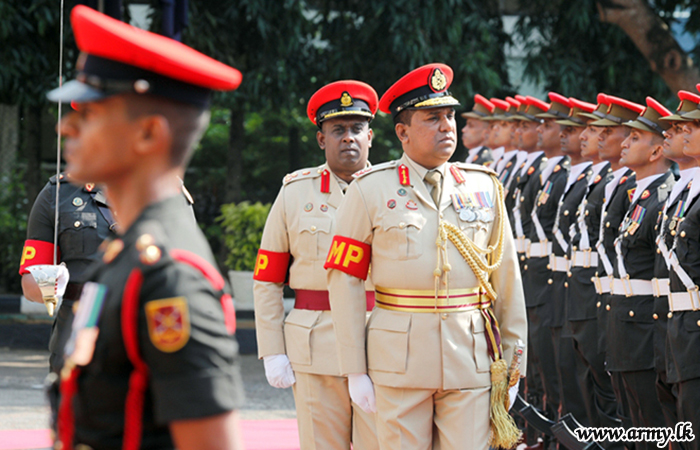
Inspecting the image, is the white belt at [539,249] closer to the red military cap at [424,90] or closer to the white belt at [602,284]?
the white belt at [602,284]

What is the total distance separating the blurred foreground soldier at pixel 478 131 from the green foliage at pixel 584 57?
2292 mm

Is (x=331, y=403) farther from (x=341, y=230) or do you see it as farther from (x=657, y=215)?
(x=657, y=215)

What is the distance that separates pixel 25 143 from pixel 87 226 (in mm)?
10456

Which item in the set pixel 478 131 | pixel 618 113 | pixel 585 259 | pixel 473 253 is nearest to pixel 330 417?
pixel 473 253

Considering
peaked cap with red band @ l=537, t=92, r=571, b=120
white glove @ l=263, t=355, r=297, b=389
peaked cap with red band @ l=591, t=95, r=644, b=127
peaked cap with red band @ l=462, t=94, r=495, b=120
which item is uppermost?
peaked cap with red band @ l=462, t=94, r=495, b=120

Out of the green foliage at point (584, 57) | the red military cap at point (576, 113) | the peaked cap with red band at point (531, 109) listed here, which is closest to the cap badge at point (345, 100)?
the red military cap at point (576, 113)

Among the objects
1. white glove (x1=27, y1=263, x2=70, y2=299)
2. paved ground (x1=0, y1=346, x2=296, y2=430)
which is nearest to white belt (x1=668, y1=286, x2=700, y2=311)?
white glove (x1=27, y1=263, x2=70, y2=299)

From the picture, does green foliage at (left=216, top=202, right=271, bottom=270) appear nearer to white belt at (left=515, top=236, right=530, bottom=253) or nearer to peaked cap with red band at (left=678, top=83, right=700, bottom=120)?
white belt at (left=515, top=236, right=530, bottom=253)

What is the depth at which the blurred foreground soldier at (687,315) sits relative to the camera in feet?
15.2

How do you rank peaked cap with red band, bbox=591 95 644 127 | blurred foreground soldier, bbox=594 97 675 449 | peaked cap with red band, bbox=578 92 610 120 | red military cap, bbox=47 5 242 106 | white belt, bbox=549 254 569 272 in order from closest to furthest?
red military cap, bbox=47 5 242 106
blurred foreground soldier, bbox=594 97 675 449
peaked cap with red band, bbox=591 95 644 127
peaked cap with red band, bbox=578 92 610 120
white belt, bbox=549 254 569 272

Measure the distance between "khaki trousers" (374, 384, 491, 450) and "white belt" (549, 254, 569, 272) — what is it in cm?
354

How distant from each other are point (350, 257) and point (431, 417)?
732mm

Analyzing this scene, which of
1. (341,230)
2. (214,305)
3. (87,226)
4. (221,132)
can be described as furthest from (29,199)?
(214,305)

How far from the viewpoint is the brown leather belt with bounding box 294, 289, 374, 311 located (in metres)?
4.53
